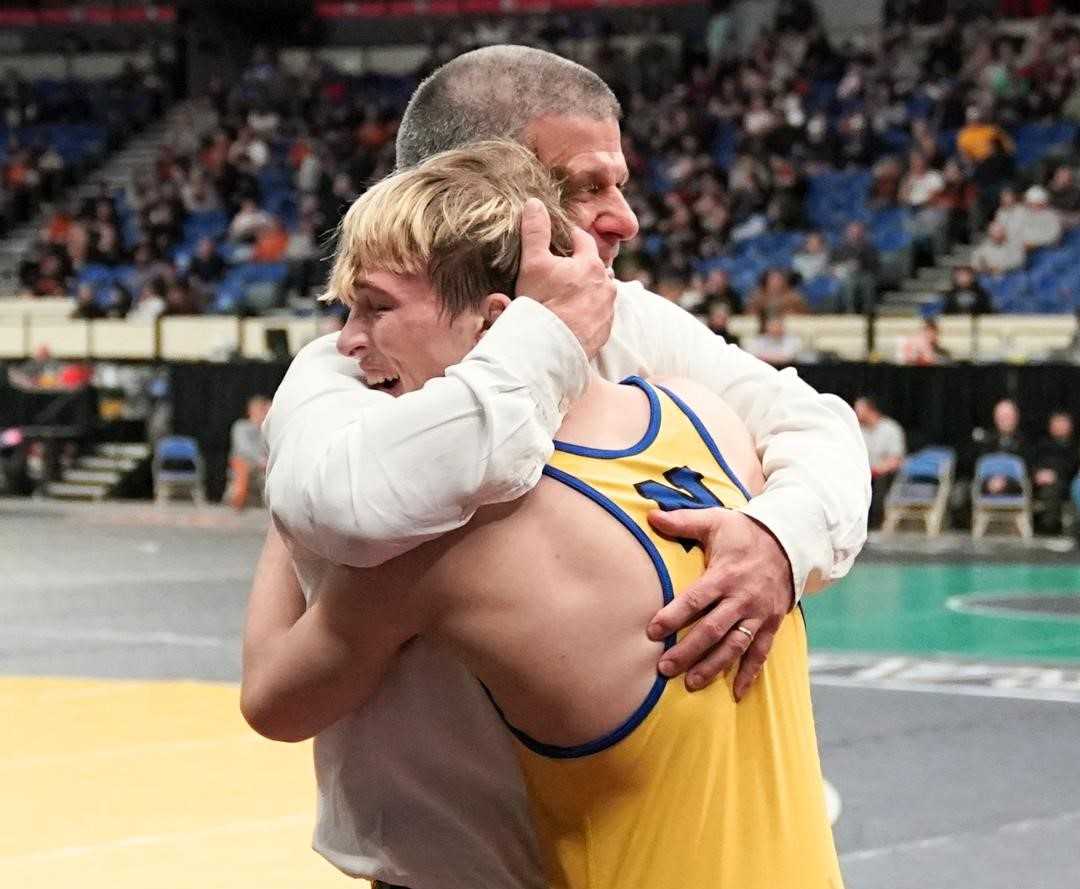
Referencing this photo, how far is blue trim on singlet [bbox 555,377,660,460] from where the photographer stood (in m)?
1.78

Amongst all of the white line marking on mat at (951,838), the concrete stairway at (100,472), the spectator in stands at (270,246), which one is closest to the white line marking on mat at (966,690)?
the white line marking on mat at (951,838)

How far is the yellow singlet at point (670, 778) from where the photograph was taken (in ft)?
5.80

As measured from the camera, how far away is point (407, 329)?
1.83 meters

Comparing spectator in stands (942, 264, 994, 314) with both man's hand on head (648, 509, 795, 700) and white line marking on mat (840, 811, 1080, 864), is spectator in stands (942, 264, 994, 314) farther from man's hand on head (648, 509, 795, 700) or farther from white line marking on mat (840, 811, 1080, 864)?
man's hand on head (648, 509, 795, 700)

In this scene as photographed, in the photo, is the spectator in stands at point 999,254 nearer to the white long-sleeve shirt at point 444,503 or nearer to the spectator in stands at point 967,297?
the spectator in stands at point 967,297

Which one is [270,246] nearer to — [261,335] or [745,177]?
[261,335]

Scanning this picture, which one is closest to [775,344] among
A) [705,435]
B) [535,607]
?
[705,435]

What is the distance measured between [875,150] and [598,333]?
19.5 metres

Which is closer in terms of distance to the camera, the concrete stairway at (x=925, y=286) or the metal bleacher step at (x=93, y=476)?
the concrete stairway at (x=925, y=286)

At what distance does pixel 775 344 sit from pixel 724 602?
14.2 metres

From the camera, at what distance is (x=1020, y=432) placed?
49.5 feet

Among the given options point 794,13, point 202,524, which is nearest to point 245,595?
point 202,524

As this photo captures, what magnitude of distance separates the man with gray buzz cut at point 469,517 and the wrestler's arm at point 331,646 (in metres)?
0.02

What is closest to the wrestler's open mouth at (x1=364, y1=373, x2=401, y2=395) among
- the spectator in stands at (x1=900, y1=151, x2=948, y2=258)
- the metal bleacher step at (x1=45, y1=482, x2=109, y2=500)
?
the metal bleacher step at (x1=45, y1=482, x2=109, y2=500)
